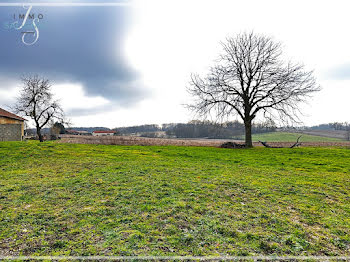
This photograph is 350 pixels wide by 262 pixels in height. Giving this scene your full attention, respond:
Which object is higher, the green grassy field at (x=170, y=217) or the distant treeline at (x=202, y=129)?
the distant treeline at (x=202, y=129)

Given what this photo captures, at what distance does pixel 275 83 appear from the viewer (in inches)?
855

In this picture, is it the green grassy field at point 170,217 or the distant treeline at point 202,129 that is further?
the distant treeline at point 202,129

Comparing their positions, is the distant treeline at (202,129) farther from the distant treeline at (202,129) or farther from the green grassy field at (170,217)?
the green grassy field at (170,217)

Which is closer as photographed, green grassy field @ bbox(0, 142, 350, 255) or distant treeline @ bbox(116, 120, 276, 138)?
green grassy field @ bbox(0, 142, 350, 255)

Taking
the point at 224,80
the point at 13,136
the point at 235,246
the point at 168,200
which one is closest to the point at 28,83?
the point at 13,136

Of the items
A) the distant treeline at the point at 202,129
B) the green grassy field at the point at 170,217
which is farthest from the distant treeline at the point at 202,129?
the green grassy field at the point at 170,217

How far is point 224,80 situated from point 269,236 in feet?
68.5

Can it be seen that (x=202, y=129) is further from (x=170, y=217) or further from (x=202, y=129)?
(x=170, y=217)

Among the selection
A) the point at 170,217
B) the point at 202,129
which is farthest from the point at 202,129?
the point at 170,217

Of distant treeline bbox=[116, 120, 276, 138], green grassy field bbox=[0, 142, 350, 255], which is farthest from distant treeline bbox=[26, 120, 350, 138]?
green grassy field bbox=[0, 142, 350, 255]

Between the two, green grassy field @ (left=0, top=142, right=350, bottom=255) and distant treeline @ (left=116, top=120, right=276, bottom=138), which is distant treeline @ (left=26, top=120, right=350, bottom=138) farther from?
green grassy field @ (left=0, top=142, right=350, bottom=255)

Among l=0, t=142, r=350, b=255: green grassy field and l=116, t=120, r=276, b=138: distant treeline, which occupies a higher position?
l=116, t=120, r=276, b=138: distant treeline

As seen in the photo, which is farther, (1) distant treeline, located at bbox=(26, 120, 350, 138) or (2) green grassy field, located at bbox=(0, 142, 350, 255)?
(1) distant treeline, located at bbox=(26, 120, 350, 138)

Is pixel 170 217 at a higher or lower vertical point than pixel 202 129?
lower
